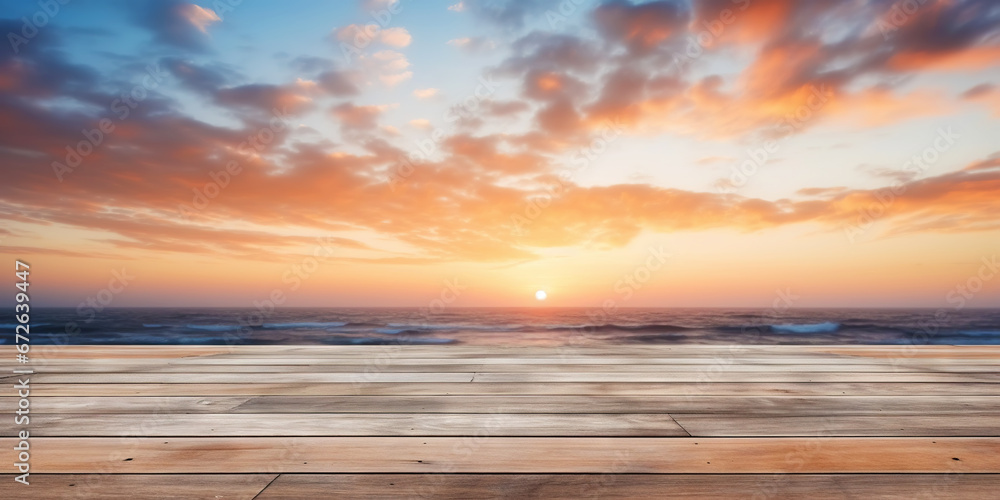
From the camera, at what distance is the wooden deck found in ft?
4.60

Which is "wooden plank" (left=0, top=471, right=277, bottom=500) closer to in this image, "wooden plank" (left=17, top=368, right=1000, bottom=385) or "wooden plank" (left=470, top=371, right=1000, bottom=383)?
"wooden plank" (left=17, top=368, right=1000, bottom=385)

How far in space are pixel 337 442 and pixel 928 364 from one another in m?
4.14

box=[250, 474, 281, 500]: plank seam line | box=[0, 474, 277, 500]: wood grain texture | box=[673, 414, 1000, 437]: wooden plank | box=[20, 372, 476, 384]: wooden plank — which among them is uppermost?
box=[20, 372, 476, 384]: wooden plank

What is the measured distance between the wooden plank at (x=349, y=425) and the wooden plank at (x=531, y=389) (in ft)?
1.50

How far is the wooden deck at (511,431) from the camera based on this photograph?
140 cm

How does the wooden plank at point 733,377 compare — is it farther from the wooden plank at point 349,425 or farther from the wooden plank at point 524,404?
the wooden plank at point 349,425

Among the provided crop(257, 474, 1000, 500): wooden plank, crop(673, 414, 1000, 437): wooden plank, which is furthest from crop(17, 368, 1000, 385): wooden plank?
crop(257, 474, 1000, 500): wooden plank

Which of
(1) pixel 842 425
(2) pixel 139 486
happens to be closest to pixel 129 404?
(2) pixel 139 486

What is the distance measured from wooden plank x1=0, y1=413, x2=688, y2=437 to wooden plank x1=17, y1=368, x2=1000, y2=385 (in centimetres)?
82

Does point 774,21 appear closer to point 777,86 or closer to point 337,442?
point 777,86

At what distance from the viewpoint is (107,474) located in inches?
58.4

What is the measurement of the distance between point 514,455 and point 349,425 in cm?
74

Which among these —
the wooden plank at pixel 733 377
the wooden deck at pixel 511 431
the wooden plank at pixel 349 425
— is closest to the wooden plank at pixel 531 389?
the wooden deck at pixel 511 431

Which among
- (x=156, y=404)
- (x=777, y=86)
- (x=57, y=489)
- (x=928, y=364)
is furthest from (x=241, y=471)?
(x=777, y=86)
